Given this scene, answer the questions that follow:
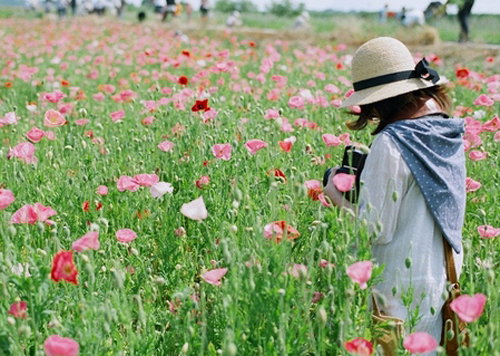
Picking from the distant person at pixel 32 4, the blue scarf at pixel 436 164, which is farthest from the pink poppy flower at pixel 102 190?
the distant person at pixel 32 4

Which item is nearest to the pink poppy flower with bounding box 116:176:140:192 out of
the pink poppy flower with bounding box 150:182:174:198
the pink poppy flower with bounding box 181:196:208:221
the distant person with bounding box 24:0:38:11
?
the pink poppy flower with bounding box 150:182:174:198

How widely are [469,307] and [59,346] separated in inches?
38.0

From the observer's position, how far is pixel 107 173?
310cm

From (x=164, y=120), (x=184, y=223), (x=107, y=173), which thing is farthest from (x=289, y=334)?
(x=164, y=120)

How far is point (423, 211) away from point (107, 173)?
66.0 inches

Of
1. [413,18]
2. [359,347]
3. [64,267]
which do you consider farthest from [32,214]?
[413,18]

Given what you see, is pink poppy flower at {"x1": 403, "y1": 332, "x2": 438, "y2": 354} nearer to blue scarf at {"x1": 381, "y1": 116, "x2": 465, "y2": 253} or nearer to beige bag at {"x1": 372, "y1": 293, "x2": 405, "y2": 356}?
beige bag at {"x1": 372, "y1": 293, "x2": 405, "y2": 356}

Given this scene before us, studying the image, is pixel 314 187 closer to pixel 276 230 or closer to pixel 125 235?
pixel 276 230

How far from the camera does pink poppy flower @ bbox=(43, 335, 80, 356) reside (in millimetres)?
1447

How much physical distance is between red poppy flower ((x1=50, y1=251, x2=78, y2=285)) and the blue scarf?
1.04 meters

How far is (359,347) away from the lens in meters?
1.49

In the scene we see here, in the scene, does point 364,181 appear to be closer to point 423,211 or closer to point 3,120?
point 423,211

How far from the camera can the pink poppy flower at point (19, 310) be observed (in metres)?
1.61

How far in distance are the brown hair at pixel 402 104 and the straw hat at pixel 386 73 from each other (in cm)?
5
